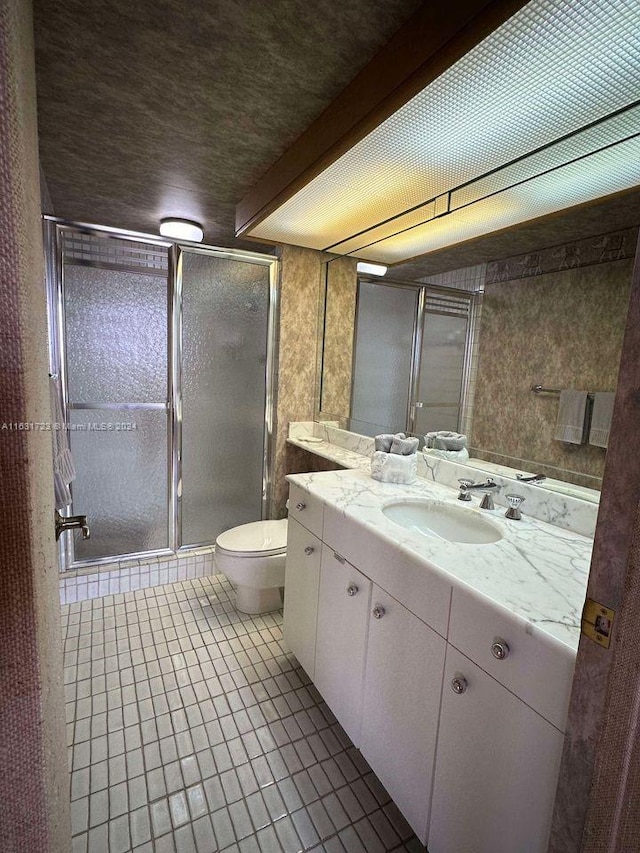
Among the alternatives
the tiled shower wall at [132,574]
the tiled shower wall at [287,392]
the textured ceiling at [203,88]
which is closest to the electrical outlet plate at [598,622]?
the textured ceiling at [203,88]

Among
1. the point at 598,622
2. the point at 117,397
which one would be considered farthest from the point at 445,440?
the point at 117,397

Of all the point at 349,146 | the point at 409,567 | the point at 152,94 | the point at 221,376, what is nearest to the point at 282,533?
the point at 221,376

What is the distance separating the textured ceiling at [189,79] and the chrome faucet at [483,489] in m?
1.42

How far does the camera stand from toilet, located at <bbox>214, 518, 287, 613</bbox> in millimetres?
2096

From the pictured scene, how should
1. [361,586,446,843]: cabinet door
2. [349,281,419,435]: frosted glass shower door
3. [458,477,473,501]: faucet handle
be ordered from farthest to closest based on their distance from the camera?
1. [349,281,419,435]: frosted glass shower door
2. [458,477,473,501]: faucet handle
3. [361,586,446,843]: cabinet door

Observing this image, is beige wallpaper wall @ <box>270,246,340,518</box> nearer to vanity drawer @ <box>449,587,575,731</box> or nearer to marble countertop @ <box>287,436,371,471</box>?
marble countertop @ <box>287,436,371,471</box>

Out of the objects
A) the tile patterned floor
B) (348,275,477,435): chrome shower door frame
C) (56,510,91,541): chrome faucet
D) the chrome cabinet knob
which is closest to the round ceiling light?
(348,275,477,435): chrome shower door frame

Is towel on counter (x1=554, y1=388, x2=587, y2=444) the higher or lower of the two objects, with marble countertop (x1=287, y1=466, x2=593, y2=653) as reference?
higher

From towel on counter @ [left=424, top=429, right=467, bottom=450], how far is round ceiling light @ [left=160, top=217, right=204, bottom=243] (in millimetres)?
1843

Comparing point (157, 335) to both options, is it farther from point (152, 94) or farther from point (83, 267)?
point (152, 94)

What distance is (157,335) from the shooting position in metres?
2.45

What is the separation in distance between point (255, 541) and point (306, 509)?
0.69 m

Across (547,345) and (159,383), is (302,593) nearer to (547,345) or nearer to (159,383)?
(547,345)

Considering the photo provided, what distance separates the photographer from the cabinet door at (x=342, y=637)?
4.27 ft
